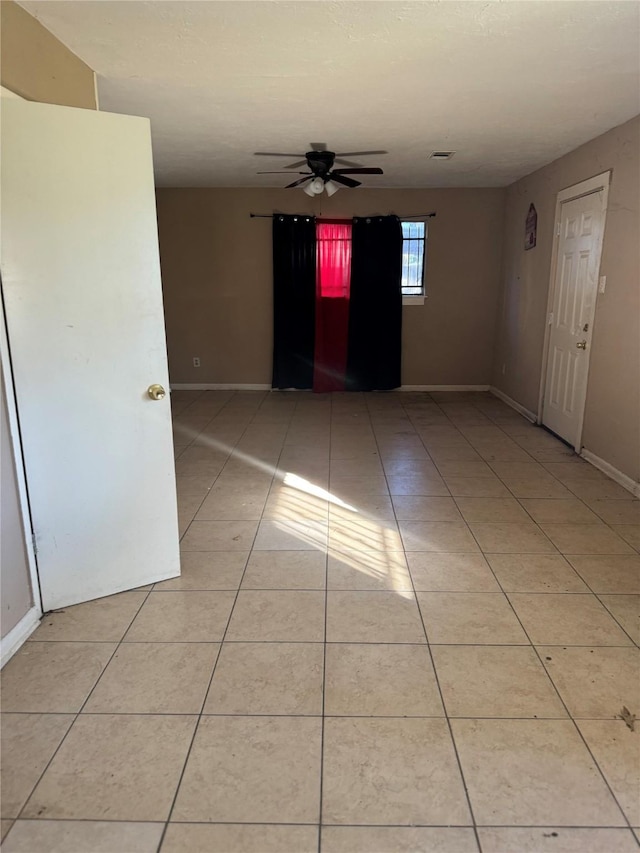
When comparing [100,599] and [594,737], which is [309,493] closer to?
[100,599]

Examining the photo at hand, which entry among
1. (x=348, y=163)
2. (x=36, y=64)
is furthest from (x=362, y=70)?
(x=348, y=163)

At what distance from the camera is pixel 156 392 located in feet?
7.56

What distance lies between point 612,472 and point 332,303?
370 centimetres

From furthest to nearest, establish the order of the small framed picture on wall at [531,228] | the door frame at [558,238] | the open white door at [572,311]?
the small framed picture on wall at [531,228] → the open white door at [572,311] → the door frame at [558,238]

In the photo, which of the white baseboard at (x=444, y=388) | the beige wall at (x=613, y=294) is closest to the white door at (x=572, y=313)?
the beige wall at (x=613, y=294)

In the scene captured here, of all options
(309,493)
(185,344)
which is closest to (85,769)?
(309,493)

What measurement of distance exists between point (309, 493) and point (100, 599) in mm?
1506

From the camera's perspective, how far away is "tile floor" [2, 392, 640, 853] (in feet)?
4.65

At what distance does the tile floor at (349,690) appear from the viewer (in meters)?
1.42

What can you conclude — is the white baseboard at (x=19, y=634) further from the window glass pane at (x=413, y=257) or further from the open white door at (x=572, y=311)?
the window glass pane at (x=413, y=257)

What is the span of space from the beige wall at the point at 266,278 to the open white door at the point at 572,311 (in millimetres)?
1738

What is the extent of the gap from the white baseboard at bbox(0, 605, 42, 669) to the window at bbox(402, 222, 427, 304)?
534cm

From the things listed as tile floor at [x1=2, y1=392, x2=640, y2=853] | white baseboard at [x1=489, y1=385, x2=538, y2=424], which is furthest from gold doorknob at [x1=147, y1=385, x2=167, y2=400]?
white baseboard at [x1=489, y1=385, x2=538, y2=424]

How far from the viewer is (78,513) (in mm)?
2275
